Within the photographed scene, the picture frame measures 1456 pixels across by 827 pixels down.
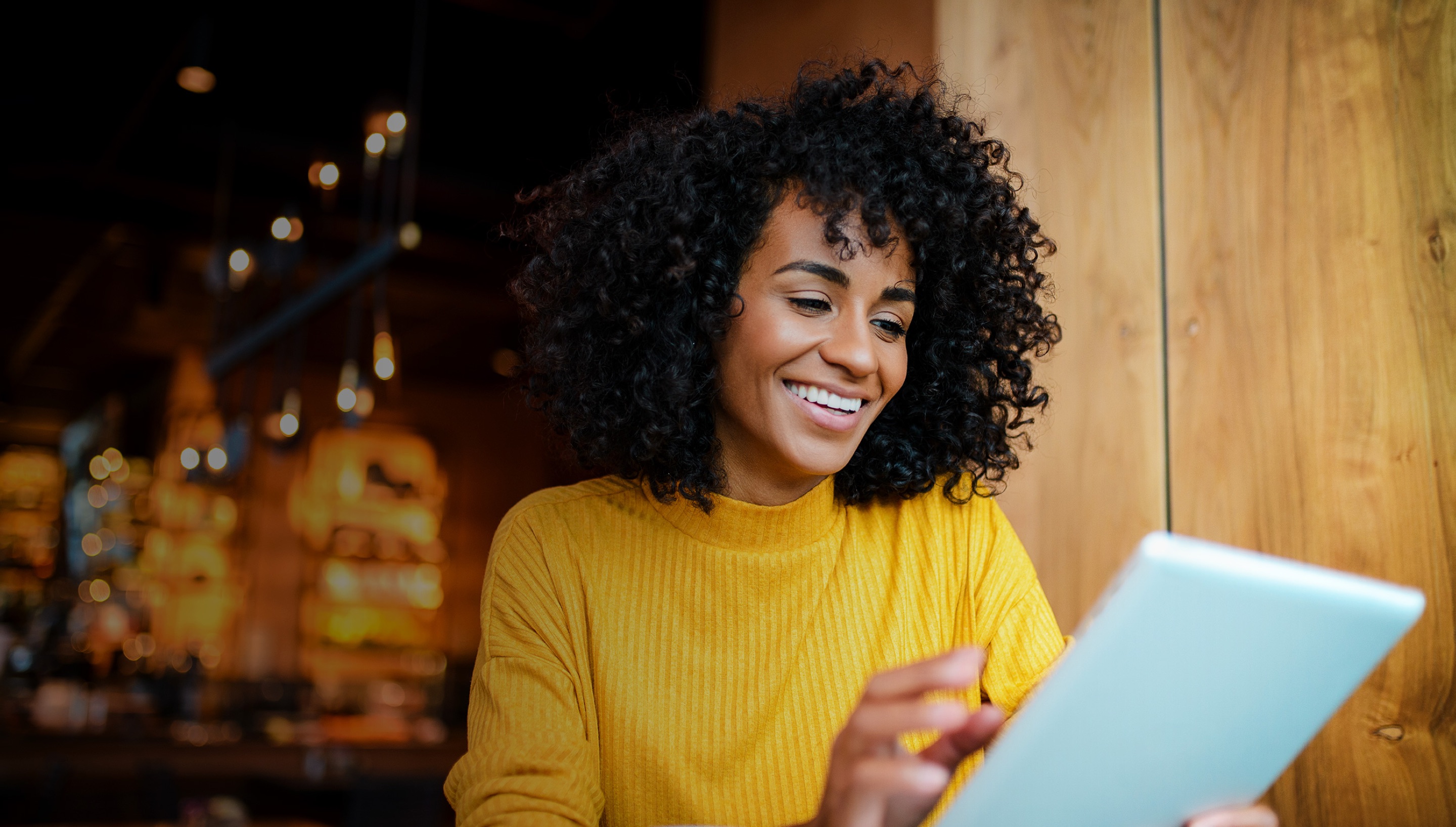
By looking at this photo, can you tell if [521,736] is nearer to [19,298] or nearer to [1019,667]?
[1019,667]

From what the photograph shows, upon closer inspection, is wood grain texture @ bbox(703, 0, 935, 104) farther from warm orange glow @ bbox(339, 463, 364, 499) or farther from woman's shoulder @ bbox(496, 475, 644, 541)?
warm orange glow @ bbox(339, 463, 364, 499)

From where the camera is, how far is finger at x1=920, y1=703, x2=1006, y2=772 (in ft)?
3.00

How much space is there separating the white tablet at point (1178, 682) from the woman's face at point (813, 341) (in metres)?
0.63

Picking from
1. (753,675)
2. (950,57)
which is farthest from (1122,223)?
(753,675)

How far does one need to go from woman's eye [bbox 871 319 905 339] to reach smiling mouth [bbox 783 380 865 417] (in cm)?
13

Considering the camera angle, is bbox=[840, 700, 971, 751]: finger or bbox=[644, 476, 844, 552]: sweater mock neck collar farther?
bbox=[644, 476, 844, 552]: sweater mock neck collar

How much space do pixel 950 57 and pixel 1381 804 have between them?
61.9 inches

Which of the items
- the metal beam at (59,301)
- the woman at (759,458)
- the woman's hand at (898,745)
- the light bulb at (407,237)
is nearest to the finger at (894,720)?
the woman's hand at (898,745)

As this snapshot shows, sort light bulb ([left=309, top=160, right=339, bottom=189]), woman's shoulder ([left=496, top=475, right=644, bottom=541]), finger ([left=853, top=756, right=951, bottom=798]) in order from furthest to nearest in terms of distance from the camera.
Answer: light bulb ([left=309, top=160, right=339, bottom=189]) → woman's shoulder ([left=496, top=475, right=644, bottom=541]) → finger ([left=853, top=756, right=951, bottom=798])

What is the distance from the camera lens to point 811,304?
4.73 feet

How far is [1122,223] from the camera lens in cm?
198

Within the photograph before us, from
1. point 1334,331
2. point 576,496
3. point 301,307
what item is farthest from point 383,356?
point 1334,331

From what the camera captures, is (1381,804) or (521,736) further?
(1381,804)

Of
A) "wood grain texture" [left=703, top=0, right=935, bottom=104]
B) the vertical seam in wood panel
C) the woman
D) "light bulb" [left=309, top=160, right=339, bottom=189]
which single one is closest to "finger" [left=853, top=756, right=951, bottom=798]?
the woman
